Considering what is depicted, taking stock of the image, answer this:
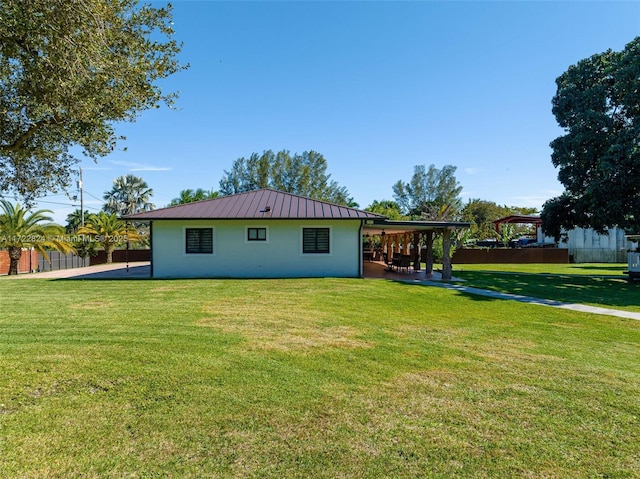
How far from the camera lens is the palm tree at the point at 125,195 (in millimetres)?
45250

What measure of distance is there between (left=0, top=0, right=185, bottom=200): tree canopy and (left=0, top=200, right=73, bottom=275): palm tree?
14.5 metres

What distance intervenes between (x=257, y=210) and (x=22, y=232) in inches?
509

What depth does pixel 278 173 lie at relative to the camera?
39.1m

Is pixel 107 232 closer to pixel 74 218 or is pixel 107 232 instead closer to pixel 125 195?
pixel 74 218

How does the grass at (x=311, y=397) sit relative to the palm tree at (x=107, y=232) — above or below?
below

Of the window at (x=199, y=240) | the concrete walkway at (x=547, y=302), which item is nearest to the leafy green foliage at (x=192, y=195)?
the window at (x=199, y=240)

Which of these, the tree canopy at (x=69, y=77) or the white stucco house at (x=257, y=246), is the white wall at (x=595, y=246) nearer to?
the white stucco house at (x=257, y=246)

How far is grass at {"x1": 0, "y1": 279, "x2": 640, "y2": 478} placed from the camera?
293 centimetres

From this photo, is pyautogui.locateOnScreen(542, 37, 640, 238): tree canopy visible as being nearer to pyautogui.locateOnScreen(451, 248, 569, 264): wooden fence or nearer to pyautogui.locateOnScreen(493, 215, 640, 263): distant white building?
pyautogui.locateOnScreen(451, 248, 569, 264): wooden fence

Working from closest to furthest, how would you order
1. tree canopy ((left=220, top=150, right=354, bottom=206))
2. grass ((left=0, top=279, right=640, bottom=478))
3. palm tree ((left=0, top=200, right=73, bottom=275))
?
1. grass ((left=0, top=279, right=640, bottom=478))
2. palm tree ((left=0, top=200, right=73, bottom=275))
3. tree canopy ((left=220, top=150, right=354, bottom=206))

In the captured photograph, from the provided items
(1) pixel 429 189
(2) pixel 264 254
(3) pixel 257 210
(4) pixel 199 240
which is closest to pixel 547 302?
(2) pixel 264 254

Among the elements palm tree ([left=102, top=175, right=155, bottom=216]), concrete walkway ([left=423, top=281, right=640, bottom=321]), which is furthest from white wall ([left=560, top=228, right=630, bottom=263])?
palm tree ([left=102, top=175, right=155, bottom=216])

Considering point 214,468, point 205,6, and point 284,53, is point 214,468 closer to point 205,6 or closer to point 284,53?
point 205,6

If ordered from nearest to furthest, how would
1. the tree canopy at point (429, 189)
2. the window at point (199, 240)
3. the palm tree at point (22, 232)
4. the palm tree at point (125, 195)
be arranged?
the window at point (199, 240) < the palm tree at point (22, 232) < the palm tree at point (125, 195) < the tree canopy at point (429, 189)
